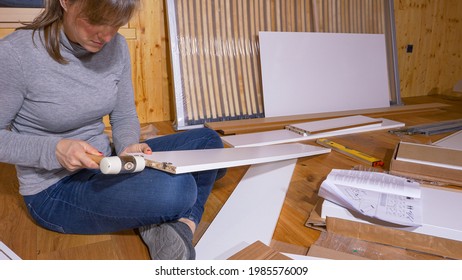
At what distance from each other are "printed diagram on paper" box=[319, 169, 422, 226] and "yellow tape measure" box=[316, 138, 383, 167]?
1.51ft

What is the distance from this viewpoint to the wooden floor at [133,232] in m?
1.32

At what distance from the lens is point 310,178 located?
177cm

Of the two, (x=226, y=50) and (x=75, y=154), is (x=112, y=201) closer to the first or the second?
(x=75, y=154)

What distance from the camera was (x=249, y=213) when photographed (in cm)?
147

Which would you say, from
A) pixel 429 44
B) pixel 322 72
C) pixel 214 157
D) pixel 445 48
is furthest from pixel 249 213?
pixel 445 48

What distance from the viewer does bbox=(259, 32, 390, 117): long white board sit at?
Result: 2783 millimetres

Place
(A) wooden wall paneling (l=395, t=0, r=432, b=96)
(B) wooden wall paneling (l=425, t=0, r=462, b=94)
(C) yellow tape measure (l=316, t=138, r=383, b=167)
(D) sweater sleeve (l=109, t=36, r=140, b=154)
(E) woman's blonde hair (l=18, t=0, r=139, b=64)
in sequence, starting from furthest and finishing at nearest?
(B) wooden wall paneling (l=425, t=0, r=462, b=94), (A) wooden wall paneling (l=395, t=0, r=432, b=96), (C) yellow tape measure (l=316, t=138, r=383, b=167), (D) sweater sleeve (l=109, t=36, r=140, b=154), (E) woman's blonde hair (l=18, t=0, r=139, b=64)

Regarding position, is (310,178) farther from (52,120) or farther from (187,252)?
(52,120)

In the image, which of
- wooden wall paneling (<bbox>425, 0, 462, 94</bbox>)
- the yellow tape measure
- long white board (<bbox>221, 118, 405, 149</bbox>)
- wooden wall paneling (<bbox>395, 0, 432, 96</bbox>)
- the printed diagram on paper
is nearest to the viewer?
the printed diagram on paper

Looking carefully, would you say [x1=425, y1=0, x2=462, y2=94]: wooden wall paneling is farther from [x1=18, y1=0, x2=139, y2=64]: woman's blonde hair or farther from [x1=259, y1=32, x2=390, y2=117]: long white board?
[x1=18, y1=0, x2=139, y2=64]: woman's blonde hair

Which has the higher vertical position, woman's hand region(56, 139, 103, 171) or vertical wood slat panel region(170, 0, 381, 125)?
vertical wood slat panel region(170, 0, 381, 125)

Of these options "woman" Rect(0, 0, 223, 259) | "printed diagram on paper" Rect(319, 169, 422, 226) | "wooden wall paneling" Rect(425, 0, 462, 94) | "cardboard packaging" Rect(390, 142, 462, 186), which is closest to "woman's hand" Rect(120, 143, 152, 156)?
"woman" Rect(0, 0, 223, 259)

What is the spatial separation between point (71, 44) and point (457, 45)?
166 inches
